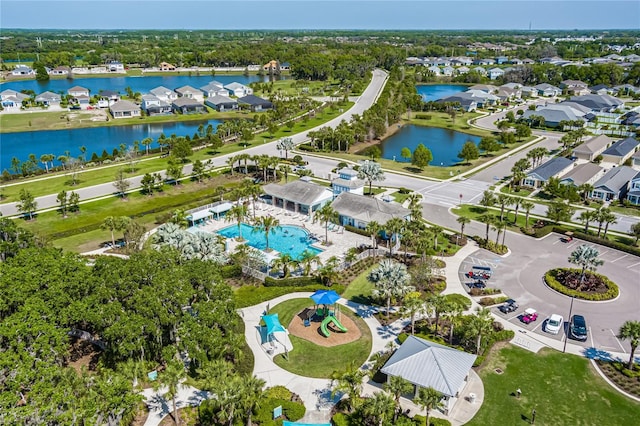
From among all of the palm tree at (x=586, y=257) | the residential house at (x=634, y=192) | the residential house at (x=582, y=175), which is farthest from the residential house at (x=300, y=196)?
the residential house at (x=634, y=192)

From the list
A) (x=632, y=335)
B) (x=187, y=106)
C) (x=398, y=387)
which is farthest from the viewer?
(x=187, y=106)


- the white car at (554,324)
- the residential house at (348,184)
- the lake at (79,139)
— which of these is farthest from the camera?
the lake at (79,139)

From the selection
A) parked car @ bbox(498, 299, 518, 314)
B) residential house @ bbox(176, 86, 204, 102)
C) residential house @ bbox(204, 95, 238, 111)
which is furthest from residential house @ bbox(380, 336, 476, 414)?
residential house @ bbox(176, 86, 204, 102)

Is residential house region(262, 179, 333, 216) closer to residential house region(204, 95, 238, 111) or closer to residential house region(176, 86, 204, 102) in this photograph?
residential house region(204, 95, 238, 111)

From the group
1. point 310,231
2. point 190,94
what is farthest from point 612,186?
point 190,94

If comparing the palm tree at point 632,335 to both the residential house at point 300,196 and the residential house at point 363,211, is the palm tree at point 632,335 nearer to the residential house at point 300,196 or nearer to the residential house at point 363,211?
the residential house at point 363,211

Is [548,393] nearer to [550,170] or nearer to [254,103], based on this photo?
[550,170]

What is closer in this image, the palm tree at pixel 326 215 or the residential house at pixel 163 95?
the palm tree at pixel 326 215
